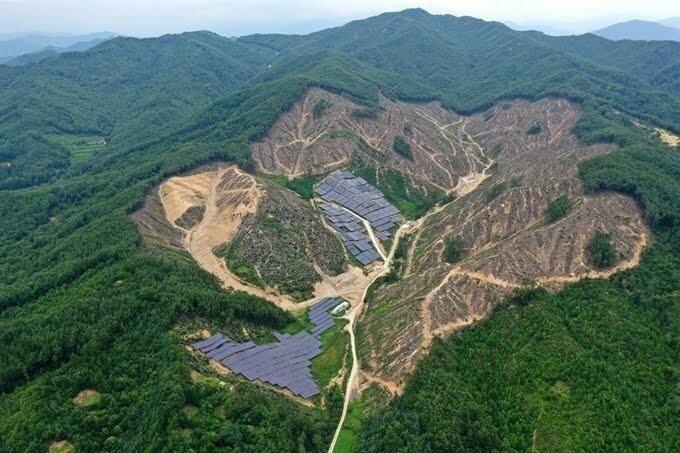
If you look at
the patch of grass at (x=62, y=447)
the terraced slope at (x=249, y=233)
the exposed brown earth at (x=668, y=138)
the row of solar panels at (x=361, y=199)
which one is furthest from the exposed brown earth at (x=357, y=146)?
the patch of grass at (x=62, y=447)

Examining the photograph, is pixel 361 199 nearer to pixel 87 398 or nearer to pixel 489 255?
pixel 489 255

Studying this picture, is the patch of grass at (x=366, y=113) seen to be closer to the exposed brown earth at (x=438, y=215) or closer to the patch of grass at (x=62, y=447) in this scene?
the exposed brown earth at (x=438, y=215)

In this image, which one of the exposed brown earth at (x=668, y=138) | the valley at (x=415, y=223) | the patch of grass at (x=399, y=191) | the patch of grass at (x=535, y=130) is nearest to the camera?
the valley at (x=415, y=223)

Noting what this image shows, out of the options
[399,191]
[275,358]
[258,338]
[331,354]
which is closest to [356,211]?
[399,191]

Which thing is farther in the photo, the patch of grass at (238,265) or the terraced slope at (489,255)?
the patch of grass at (238,265)

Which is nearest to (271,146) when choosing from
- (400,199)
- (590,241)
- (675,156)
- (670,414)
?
(400,199)

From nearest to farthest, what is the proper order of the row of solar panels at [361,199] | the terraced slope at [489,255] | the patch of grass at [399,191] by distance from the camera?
the terraced slope at [489,255], the row of solar panels at [361,199], the patch of grass at [399,191]

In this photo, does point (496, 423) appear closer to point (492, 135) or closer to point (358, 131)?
point (358, 131)

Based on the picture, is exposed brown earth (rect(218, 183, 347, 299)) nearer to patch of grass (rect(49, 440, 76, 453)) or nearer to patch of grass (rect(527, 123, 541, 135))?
patch of grass (rect(49, 440, 76, 453))
